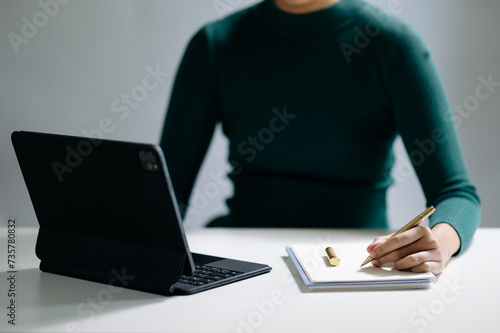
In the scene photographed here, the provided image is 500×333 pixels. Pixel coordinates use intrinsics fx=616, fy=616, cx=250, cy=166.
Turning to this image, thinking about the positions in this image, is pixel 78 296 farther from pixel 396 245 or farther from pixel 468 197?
pixel 468 197

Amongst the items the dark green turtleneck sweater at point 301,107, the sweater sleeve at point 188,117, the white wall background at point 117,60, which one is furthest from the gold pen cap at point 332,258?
the white wall background at point 117,60

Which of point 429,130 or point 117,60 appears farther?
point 117,60

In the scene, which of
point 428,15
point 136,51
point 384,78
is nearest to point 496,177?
point 428,15

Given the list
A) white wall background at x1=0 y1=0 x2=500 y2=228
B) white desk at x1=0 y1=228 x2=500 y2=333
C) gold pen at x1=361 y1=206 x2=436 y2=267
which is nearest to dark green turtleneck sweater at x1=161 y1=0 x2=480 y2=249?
gold pen at x1=361 y1=206 x2=436 y2=267

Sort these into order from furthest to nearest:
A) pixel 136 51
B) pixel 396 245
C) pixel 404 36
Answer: pixel 136 51 < pixel 404 36 < pixel 396 245

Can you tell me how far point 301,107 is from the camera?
162cm

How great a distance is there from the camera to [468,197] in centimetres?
135

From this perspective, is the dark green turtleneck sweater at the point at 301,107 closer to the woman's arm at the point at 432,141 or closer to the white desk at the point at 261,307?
the woman's arm at the point at 432,141

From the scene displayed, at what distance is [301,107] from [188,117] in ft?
1.01

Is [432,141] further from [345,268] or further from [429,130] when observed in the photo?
[345,268]

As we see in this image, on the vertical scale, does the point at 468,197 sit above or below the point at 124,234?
below

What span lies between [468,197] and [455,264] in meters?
0.28

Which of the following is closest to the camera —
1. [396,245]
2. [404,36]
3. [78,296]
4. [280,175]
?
[78,296]

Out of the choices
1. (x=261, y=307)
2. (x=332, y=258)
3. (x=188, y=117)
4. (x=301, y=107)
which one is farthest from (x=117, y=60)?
(x=261, y=307)
